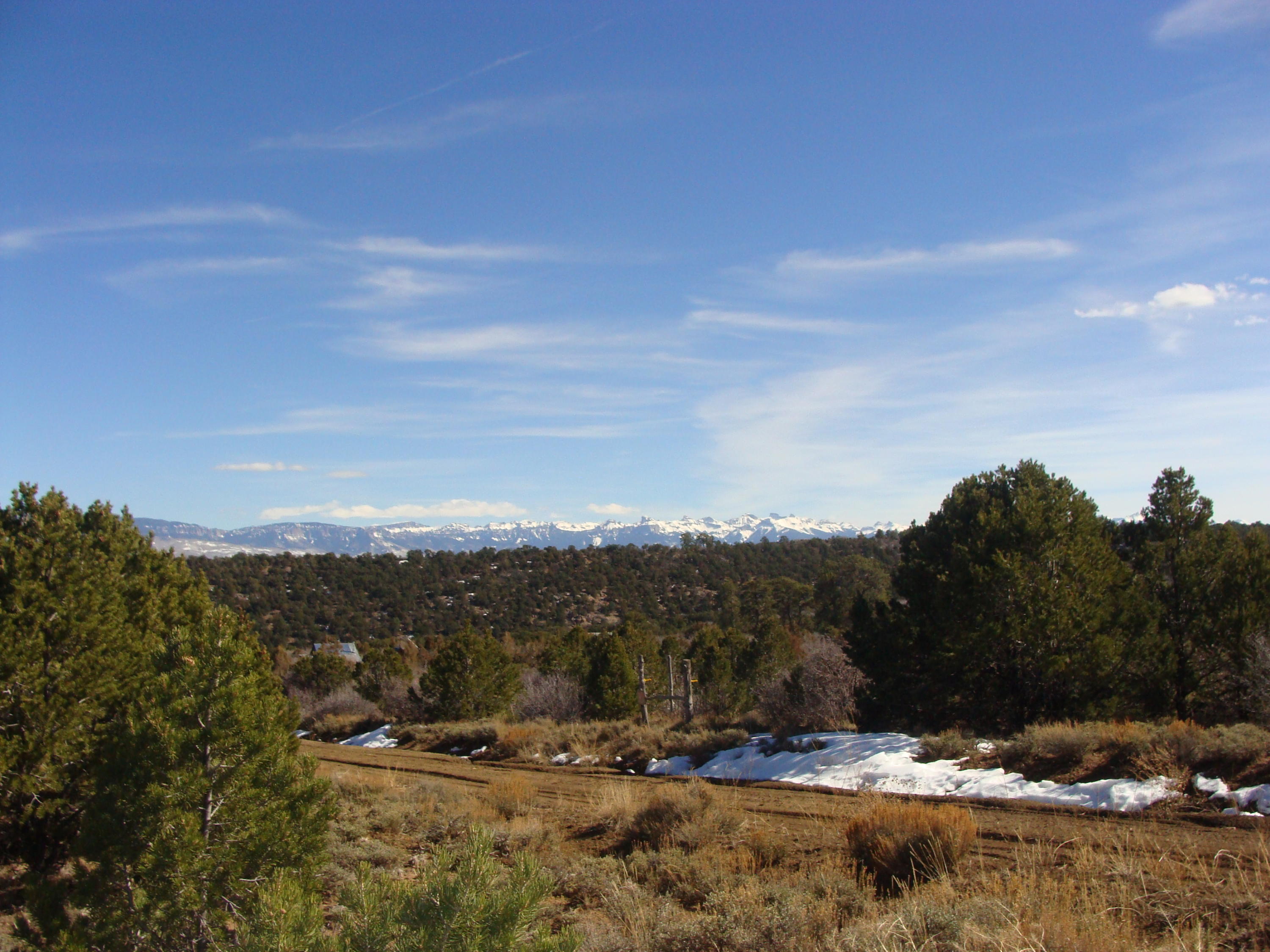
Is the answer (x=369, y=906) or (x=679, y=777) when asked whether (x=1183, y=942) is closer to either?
(x=369, y=906)

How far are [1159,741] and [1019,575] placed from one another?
6574 mm

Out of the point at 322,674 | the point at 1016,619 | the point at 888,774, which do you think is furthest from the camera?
the point at 322,674

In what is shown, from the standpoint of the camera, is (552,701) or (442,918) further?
(552,701)

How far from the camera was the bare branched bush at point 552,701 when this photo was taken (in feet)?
109

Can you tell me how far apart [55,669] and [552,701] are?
1065 inches

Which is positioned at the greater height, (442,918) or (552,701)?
(442,918)

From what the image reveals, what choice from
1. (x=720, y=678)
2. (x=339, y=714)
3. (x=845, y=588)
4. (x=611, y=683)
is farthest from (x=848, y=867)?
(x=845, y=588)

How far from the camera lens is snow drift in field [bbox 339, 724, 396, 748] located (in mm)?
28609

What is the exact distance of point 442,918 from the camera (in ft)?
10.2

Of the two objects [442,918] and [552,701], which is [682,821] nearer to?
[442,918]

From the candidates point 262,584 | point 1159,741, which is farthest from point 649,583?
point 1159,741

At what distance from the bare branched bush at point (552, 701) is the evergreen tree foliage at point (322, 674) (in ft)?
49.7

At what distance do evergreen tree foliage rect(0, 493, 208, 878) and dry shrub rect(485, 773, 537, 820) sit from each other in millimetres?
5814

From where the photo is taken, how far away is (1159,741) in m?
10.5
